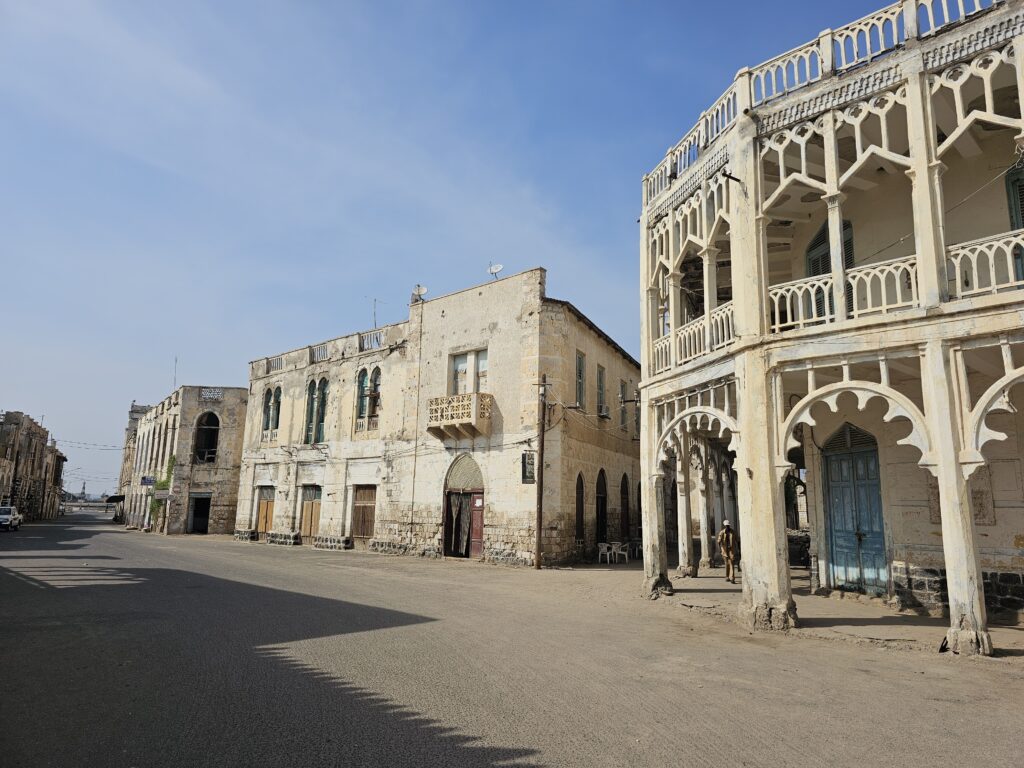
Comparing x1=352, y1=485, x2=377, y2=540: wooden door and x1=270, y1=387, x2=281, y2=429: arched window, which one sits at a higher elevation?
x1=270, y1=387, x2=281, y2=429: arched window

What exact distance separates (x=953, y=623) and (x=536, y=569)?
12377 mm

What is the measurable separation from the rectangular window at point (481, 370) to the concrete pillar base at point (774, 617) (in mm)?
14234

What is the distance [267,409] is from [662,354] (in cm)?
2542


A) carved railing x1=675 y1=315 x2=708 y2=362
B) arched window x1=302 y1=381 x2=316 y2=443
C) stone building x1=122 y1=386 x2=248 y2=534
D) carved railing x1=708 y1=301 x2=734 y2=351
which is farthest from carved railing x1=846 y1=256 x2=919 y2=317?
stone building x1=122 y1=386 x2=248 y2=534

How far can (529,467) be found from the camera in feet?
66.4

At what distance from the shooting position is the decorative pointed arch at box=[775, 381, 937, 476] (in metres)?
8.51

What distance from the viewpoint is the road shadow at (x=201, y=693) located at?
4477 mm

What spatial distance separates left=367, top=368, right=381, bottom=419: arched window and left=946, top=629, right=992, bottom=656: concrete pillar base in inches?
873

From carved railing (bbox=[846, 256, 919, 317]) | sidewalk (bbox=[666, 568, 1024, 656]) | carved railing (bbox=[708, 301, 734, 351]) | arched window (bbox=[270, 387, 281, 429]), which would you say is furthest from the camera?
arched window (bbox=[270, 387, 281, 429])

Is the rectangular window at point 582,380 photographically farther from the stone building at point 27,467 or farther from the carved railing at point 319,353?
the stone building at point 27,467

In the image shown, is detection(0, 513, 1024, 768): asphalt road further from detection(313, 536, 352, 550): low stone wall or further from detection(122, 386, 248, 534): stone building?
detection(122, 386, 248, 534): stone building

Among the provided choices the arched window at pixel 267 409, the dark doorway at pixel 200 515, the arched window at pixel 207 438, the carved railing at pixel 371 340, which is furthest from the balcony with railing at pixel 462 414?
the dark doorway at pixel 200 515

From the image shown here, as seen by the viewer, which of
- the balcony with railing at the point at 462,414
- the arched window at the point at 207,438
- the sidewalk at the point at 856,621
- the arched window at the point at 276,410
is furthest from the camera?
the arched window at the point at 207,438

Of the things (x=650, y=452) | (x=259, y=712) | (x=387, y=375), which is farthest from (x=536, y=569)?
(x=259, y=712)
